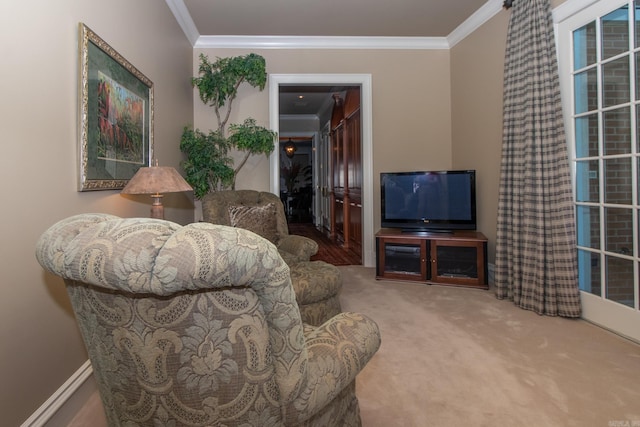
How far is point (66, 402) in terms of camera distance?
5.31 feet

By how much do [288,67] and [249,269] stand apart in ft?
13.3

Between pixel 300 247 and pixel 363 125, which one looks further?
pixel 363 125

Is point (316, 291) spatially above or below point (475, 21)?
below

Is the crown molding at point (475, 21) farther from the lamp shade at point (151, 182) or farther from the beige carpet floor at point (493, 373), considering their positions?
the lamp shade at point (151, 182)

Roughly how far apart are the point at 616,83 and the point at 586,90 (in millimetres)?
242

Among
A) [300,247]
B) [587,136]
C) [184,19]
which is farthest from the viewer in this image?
[184,19]

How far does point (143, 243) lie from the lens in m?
0.66

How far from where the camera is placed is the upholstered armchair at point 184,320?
0.65 meters

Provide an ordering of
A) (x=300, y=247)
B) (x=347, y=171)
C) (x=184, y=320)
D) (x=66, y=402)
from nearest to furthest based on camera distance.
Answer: (x=184, y=320), (x=66, y=402), (x=300, y=247), (x=347, y=171)

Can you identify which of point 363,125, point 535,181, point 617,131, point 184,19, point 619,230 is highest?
point 184,19

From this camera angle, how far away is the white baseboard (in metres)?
1.44

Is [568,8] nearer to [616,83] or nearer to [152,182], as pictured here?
[616,83]

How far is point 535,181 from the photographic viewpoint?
2.83m

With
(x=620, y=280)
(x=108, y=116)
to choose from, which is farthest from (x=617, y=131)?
(x=108, y=116)
